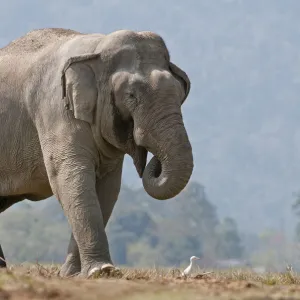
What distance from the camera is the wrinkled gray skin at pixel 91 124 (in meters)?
10.3

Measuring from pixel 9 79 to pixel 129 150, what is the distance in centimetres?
156

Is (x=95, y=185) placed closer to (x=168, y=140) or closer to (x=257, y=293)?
(x=168, y=140)

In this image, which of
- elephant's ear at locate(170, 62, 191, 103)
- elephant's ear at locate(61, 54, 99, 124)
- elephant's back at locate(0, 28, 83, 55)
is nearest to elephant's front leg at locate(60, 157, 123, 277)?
elephant's ear at locate(61, 54, 99, 124)

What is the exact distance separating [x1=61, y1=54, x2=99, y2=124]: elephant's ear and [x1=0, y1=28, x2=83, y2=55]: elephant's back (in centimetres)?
70

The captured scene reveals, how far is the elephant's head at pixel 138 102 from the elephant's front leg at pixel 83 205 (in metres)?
0.31

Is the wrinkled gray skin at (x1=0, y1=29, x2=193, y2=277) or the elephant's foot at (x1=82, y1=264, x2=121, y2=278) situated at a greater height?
the wrinkled gray skin at (x1=0, y1=29, x2=193, y2=277)

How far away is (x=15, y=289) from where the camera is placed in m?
7.36

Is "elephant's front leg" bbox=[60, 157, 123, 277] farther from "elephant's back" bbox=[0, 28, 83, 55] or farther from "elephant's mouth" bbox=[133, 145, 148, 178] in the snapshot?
"elephant's back" bbox=[0, 28, 83, 55]

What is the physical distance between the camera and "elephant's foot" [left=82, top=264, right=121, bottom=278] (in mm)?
9953

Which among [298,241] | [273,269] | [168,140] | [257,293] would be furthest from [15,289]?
[298,241]

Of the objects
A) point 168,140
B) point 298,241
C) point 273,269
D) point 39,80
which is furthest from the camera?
point 298,241

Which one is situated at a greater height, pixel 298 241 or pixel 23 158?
pixel 23 158

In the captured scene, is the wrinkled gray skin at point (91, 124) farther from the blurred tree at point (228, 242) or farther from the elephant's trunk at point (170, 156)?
the blurred tree at point (228, 242)

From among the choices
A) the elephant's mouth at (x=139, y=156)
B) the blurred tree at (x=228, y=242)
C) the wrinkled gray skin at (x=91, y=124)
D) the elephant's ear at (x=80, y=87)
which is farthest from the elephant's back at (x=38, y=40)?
the blurred tree at (x=228, y=242)
